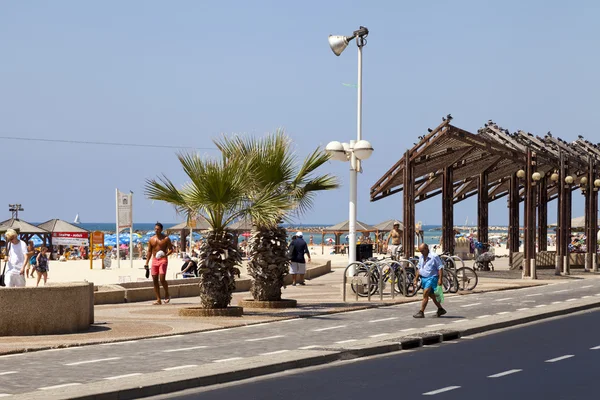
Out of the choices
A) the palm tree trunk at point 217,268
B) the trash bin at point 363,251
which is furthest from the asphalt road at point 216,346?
the trash bin at point 363,251

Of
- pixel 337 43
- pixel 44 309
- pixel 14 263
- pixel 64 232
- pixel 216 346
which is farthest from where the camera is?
pixel 64 232

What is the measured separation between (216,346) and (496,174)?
30068 millimetres

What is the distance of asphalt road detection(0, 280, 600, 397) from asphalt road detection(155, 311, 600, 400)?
1.14 feet

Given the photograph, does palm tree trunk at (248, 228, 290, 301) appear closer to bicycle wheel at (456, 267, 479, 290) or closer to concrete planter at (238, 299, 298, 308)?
concrete planter at (238, 299, 298, 308)

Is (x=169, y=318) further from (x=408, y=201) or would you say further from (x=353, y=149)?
(x=408, y=201)

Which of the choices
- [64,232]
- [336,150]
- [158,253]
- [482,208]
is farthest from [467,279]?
[64,232]

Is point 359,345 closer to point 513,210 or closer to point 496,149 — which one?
point 496,149

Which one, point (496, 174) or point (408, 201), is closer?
point (408, 201)

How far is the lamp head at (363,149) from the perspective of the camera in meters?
27.5

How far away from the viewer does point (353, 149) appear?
90.7 feet

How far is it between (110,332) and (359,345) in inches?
164

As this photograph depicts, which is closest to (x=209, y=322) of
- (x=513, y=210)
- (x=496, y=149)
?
(x=496, y=149)

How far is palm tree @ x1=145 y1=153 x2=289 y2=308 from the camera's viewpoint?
68.5ft

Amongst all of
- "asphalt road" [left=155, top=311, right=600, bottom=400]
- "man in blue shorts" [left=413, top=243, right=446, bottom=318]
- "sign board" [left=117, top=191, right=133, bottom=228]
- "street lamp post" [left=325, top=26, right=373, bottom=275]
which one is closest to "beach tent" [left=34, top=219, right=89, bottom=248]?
"sign board" [left=117, top=191, right=133, bottom=228]
